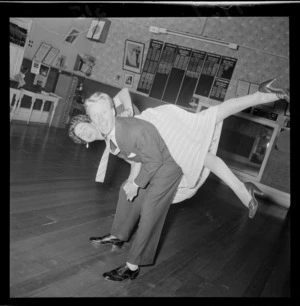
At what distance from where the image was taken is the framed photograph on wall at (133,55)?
6551mm

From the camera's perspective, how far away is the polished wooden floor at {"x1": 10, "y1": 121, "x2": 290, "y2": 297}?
1.73 m

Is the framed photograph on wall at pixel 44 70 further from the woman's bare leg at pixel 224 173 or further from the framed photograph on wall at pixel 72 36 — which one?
the woman's bare leg at pixel 224 173

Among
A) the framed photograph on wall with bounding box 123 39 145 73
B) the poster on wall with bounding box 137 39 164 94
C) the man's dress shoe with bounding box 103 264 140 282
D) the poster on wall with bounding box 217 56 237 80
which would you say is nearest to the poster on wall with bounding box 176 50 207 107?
the poster on wall with bounding box 217 56 237 80

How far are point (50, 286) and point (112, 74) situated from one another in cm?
574

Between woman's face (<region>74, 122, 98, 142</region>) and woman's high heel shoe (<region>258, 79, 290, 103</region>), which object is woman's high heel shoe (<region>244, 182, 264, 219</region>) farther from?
woman's face (<region>74, 122, 98, 142</region>)

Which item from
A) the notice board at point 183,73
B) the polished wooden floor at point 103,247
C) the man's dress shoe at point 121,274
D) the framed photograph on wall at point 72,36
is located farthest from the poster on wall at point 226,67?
the man's dress shoe at point 121,274

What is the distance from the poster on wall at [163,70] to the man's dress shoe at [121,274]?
5.12 m

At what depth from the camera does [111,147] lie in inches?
70.4

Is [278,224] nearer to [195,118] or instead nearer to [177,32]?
[195,118]

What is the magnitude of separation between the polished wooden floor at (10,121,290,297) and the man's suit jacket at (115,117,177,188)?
2.23ft

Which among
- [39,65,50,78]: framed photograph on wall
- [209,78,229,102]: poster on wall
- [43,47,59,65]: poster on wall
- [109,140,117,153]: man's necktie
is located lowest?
[109,140,117,153]: man's necktie

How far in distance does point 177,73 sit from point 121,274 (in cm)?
542

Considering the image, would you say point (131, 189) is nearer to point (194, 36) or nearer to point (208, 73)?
point (208, 73)
